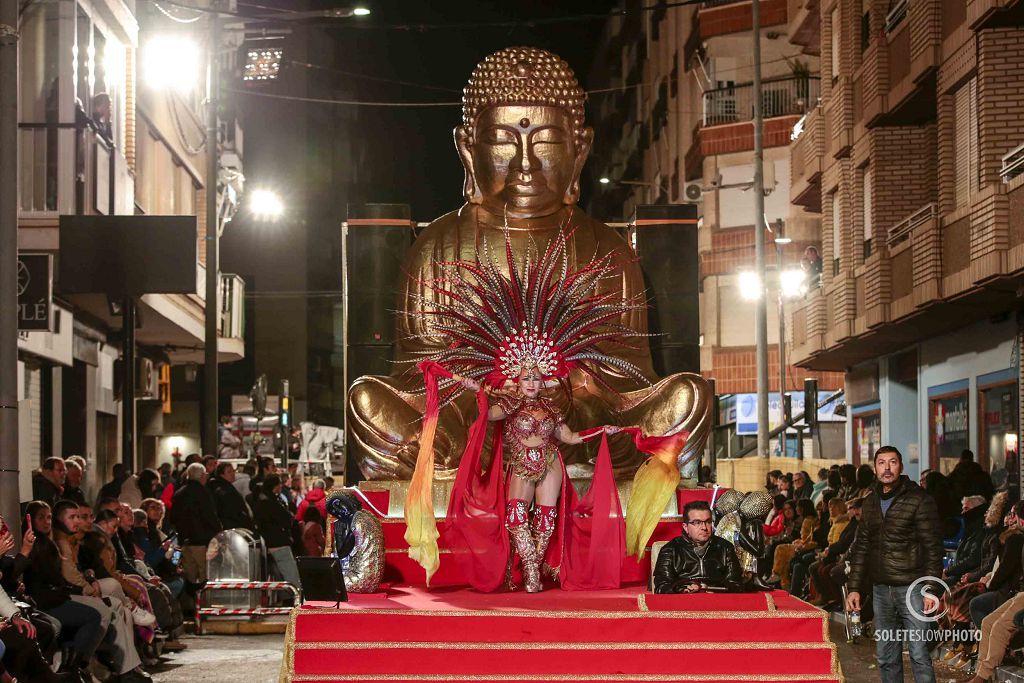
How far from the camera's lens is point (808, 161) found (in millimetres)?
27016

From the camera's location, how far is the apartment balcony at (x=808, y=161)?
26.4m

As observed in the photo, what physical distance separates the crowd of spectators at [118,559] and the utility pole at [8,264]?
0.37 m

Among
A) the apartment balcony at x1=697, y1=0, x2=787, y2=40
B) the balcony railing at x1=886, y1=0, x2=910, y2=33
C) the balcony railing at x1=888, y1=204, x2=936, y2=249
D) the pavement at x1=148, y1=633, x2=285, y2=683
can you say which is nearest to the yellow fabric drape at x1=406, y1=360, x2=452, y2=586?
the pavement at x1=148, y1=633, x2=285, y2=683

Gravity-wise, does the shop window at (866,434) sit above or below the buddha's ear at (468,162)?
below

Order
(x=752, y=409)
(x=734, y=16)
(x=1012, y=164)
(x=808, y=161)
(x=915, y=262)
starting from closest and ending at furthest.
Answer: (x=1012, y=164)
(x=915, y=262)
(x=808, y=161)
(x=734, y=16)
(x=752, y=409)

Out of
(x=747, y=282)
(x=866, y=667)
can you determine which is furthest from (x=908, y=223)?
(x=747, y=282)

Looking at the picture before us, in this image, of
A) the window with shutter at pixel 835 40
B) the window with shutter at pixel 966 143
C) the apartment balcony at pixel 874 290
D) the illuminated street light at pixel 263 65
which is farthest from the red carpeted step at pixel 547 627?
the illuminated street light at pixel 263 65

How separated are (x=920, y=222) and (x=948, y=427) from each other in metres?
3.11

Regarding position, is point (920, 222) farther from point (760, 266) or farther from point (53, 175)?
point (53, 175)

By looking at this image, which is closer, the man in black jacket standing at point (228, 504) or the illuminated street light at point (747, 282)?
the man in black jacket standing at point (228, 504)

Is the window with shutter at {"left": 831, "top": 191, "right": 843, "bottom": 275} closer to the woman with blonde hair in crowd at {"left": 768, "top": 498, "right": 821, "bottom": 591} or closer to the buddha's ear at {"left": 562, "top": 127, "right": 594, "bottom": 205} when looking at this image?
the woman with blonde hair in crowd at {"left": 768, "top": 498, "right": 821, "bottom": 591}

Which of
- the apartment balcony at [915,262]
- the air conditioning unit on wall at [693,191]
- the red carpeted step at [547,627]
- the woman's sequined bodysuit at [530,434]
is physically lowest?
the red carpeted step at [547,627]

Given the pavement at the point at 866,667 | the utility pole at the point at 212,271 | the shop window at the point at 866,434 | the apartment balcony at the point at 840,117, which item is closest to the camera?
the pavement at the point at 866,667

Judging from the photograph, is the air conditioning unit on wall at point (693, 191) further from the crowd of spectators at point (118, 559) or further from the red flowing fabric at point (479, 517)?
the red flowing fabric at point (479, 517)
